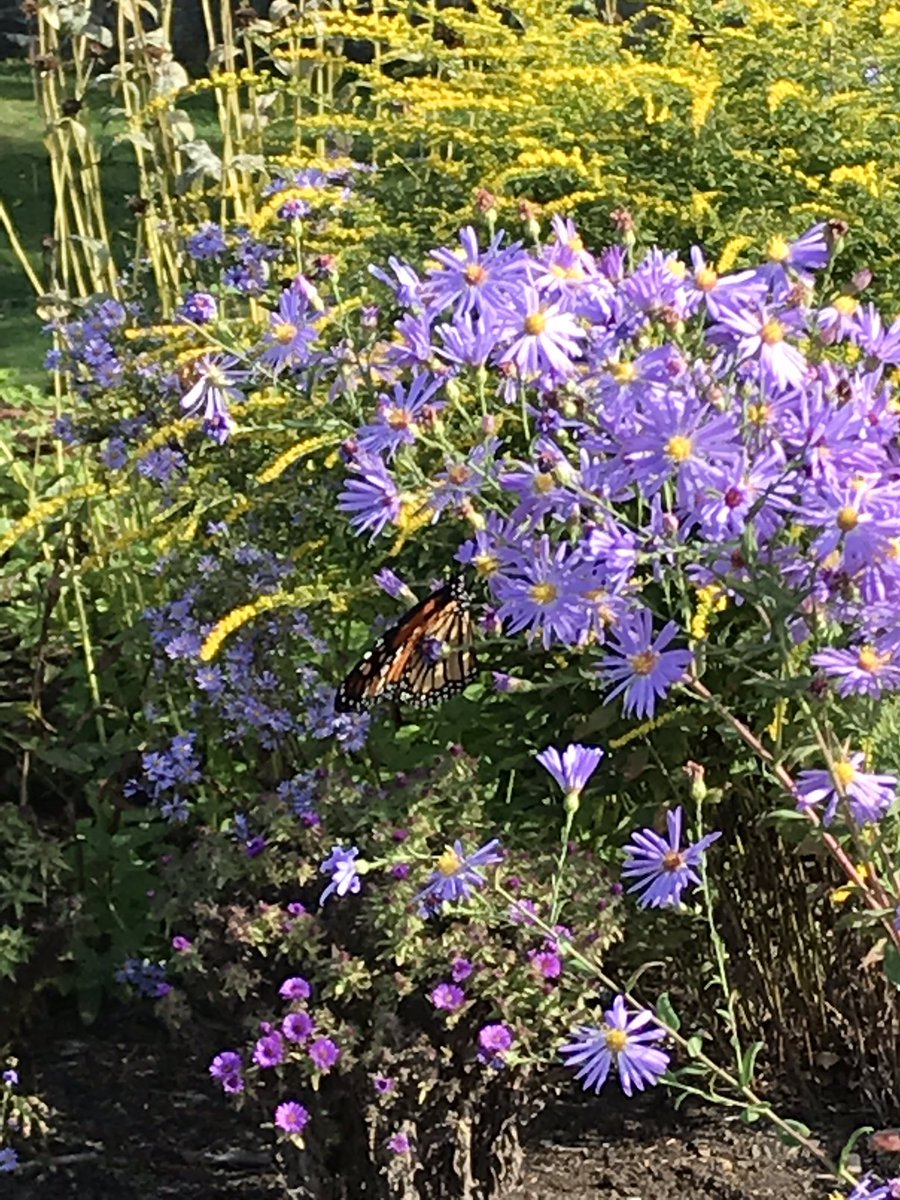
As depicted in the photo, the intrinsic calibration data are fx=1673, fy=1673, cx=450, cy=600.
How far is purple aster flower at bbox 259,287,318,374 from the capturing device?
1.86 metres

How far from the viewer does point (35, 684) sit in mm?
3064

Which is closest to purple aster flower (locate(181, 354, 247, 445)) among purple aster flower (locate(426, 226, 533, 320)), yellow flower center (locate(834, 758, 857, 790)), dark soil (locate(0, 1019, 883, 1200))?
purple aster flower (locate(426, 226, 533, 320))

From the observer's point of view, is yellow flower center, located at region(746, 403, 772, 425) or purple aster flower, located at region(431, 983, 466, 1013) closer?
yellow flower center, located at region(746, 403, 772, 425)

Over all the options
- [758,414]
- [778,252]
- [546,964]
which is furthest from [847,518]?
[546,964]

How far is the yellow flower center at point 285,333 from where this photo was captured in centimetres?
185

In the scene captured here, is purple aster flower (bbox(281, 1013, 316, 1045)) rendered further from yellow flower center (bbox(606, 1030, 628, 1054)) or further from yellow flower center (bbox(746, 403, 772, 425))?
yellow flower center (bbox(746, 403, 772, 425))

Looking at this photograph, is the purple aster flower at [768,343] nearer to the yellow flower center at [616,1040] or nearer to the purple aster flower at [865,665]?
the purple aster flower at [865,665]

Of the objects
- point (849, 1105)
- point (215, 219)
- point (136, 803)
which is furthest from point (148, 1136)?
point (215, 219)

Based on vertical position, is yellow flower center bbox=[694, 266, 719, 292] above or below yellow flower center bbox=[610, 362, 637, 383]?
above

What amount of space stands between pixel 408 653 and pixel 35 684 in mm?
1222

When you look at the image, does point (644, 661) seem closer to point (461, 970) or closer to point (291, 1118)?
point (461, 970)

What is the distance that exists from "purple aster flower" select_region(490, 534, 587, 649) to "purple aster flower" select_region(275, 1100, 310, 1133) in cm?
86

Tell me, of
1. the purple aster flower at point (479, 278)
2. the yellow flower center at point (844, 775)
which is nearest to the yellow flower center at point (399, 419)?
the purple aster flower at point (479, 278)

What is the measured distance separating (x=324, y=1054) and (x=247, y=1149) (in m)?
0.74
